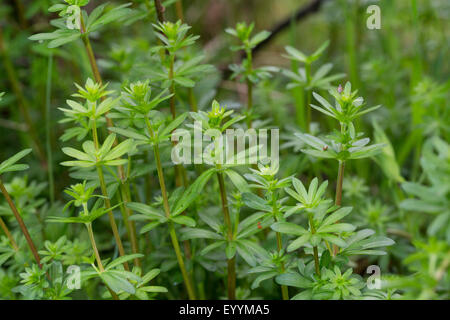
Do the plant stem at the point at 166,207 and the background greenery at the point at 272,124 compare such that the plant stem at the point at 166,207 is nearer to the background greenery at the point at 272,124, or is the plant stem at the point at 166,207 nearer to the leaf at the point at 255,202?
the background greenery at the point at 272,124

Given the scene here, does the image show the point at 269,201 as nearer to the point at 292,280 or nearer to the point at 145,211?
the point at 292,280

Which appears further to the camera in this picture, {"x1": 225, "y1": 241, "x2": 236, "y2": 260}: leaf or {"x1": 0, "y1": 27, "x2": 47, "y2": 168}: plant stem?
{"x1": 0, "y1": 27, "x2": 47, "y2": 168}: plant stem

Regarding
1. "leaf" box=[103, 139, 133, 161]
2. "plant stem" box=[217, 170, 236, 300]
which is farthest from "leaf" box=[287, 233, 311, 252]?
"leaf" box=[103, 139, 133, 161]

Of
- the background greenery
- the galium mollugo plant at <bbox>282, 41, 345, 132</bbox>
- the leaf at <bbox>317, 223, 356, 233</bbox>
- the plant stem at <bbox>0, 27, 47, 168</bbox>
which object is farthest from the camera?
the plant stem at <bbox>0, 27, 47, 168</bbox>

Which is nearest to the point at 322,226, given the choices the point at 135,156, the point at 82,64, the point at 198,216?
the point at 198,216

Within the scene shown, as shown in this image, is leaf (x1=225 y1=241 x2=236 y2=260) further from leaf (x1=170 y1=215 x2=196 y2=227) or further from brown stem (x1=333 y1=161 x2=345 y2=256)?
brown stem (x1=333 y1=161 x2=345 y2=256)

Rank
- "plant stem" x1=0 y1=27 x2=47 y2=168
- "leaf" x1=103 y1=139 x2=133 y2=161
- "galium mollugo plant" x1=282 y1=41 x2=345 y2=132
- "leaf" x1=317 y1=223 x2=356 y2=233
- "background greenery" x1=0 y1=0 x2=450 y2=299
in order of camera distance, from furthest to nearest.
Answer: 1. "plant stem" x1=0 y1=27 x2=47 y2=168
2. "galium mollugo plant" x1=282 y1=41 x2=345 y2=132
3. "background greenery" x1=0 y1=0 x2=450 y2=299
4. "leaf" x1=103 y1=139 x2=133 y2=161
5. "leaf" x1=317 y1=223 x2=356 y2=233

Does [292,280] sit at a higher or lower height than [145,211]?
lower

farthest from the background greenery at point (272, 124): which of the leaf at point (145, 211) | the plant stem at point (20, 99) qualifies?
the leaf at point (145, 211)

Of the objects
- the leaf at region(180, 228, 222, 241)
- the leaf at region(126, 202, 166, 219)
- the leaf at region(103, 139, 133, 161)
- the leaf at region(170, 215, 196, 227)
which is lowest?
the leaf at region(180, 228, 222, 241)

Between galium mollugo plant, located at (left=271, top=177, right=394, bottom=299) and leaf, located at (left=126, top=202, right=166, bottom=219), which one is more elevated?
leaf, located at (left=126, top=202, right=166, bottom=219)

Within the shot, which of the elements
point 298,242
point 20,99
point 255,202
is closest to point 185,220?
point 255,202
